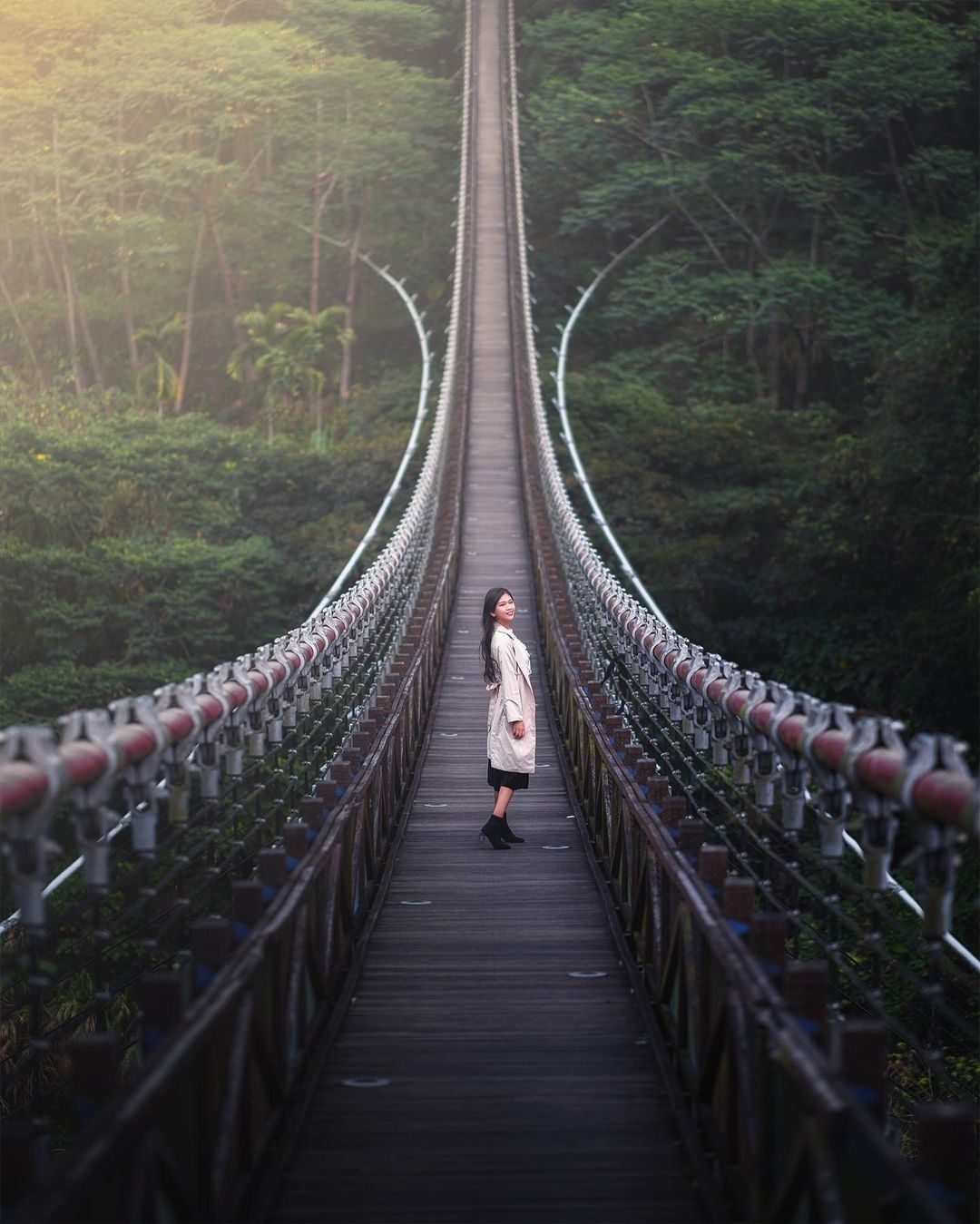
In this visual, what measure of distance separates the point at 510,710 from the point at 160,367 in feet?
66.8

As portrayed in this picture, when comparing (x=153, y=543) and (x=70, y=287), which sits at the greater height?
(x=70, y=287)

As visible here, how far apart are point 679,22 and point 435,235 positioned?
17.2ft

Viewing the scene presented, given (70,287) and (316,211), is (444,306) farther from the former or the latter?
(70,287)

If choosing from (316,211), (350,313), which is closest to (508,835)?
(350,313)

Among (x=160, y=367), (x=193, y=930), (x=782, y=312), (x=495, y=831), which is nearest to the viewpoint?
(x=193, y=930)

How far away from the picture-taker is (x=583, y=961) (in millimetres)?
4059

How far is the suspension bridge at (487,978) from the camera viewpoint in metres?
2.08

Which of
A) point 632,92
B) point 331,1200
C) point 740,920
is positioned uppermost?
point 632,92

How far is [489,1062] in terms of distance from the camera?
11.0 ft

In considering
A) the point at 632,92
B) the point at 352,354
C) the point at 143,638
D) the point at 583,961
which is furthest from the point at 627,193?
the point at 583,961

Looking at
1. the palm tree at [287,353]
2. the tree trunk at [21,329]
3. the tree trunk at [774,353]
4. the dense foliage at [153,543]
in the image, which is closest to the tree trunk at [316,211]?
the palm tree at [287,353]

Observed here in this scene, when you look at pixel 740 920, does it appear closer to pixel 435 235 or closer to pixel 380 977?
pixel 380 977

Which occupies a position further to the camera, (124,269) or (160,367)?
(124,269)

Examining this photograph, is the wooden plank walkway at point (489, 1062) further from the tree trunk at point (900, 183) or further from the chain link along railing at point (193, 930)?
the tree trunk at point (900, 183)
